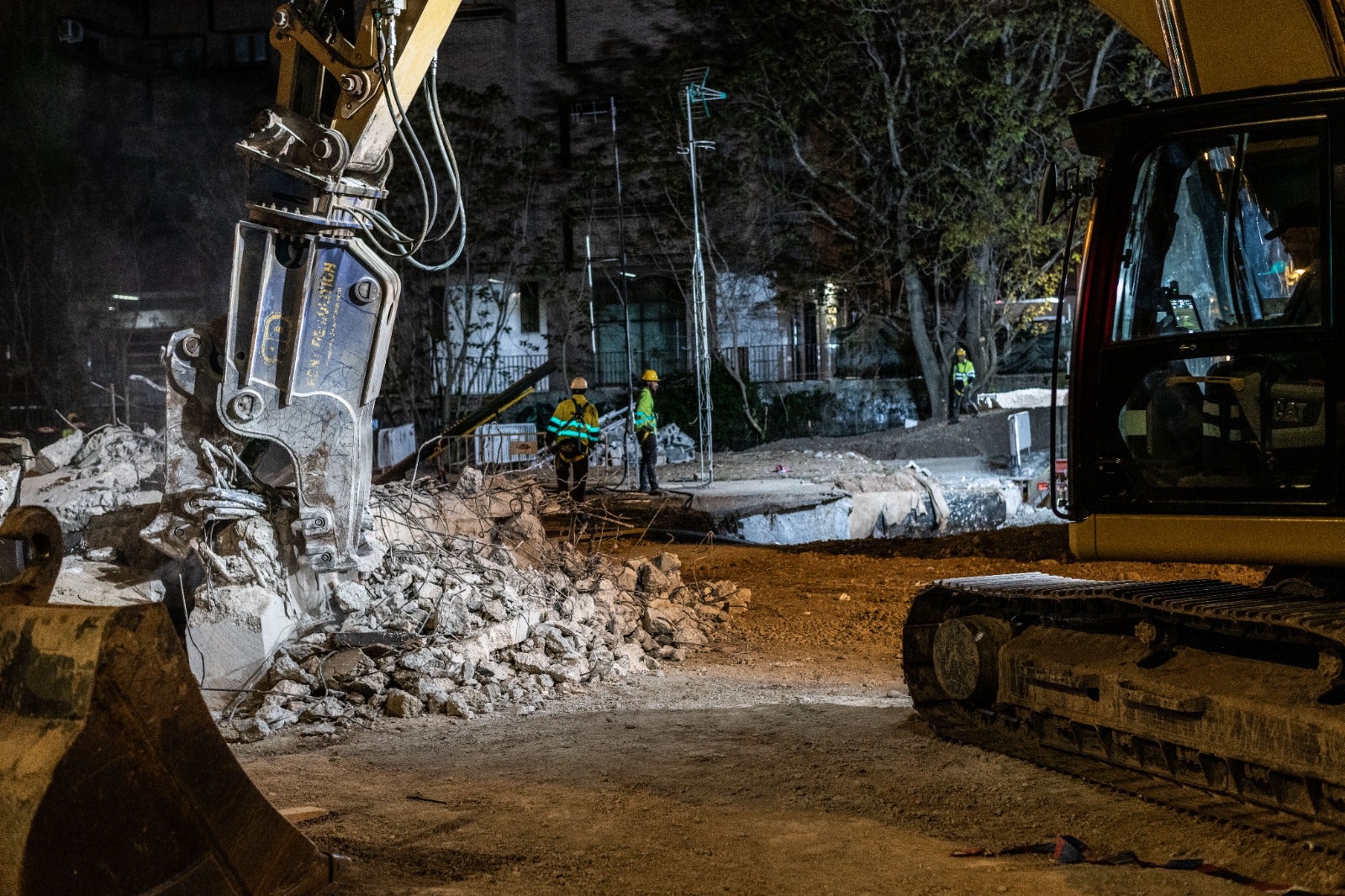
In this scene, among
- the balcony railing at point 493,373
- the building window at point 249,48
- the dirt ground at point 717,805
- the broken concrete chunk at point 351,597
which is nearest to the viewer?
the dirt ground at point 717,805

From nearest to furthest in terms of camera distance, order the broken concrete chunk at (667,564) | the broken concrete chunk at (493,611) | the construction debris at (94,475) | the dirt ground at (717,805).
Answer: the dirt ground at (717,805) → the broken concrete chunk at (493,611) → the construction debris at (94,475) → the broken concrete chunk at (667,564)

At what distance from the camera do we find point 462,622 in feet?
25.3

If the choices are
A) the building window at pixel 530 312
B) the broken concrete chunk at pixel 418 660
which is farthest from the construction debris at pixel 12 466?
the building window at pixel 530 312

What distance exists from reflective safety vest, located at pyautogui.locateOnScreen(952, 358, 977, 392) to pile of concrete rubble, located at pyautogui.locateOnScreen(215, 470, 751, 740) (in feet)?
53.8

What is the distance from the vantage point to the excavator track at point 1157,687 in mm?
4086

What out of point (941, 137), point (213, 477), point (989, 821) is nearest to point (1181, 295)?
point (989, 821)

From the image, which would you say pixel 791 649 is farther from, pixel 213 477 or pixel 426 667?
pixel 213 477

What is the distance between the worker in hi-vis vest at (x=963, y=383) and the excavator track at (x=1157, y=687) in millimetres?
20088

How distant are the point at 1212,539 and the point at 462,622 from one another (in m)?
4.66

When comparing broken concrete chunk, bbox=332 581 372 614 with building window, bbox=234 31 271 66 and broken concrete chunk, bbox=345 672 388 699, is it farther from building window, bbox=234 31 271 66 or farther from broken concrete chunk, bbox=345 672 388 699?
building window, bbox=234 31 271 66

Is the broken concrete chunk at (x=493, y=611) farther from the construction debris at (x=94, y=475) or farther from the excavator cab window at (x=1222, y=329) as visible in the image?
the excavator cab window at (x=1222, y=329)

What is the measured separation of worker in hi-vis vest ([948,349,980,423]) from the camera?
1010 inches

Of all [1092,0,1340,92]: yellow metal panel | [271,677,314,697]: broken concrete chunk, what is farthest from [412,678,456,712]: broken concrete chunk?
[1092,0,1340,92]: yellow metal panel

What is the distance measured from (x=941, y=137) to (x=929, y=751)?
65.9ft
